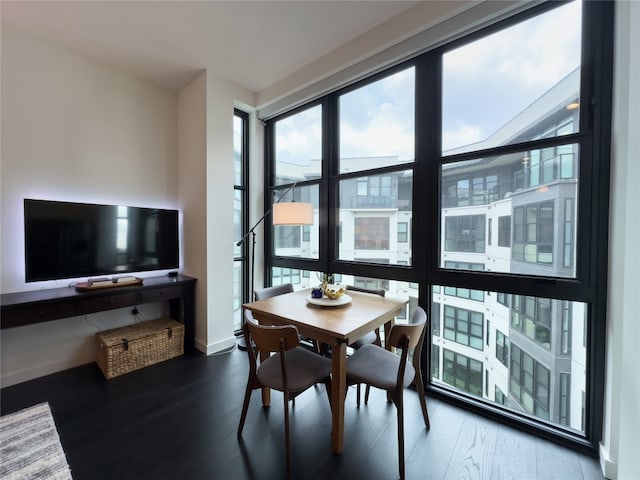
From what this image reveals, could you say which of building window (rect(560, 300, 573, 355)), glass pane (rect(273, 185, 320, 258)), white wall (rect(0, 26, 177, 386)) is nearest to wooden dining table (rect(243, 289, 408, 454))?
glass pane (rect(273, 185, 320, 258))

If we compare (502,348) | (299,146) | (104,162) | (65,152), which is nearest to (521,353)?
(502,348)

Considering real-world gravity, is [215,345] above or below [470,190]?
below

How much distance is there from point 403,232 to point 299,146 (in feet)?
5.81

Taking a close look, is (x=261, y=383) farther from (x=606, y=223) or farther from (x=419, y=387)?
(x=606, y=223)

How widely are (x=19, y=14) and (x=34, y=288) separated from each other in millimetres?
2301

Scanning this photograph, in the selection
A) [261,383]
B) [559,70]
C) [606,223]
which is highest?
[559,70]

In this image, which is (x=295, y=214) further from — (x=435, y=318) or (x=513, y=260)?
(x=513, y=260)

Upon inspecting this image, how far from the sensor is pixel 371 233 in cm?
255

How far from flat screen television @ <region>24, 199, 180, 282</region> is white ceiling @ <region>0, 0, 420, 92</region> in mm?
1536

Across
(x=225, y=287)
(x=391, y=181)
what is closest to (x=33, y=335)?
(x=225, y=287)

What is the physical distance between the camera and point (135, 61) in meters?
2.65

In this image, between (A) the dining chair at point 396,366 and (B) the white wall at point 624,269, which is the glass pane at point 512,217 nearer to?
(B) the white wall at point 624,269

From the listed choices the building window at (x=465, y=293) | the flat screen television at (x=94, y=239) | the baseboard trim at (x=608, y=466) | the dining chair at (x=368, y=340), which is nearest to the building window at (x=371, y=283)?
the dining chair at (x=368, y=340)

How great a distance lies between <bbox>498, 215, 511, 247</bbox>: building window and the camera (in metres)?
1.82
